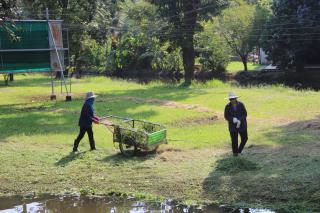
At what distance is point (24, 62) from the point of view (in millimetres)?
24609

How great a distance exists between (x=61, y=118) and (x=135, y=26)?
3266 centimetres

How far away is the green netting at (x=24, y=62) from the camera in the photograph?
948 inches

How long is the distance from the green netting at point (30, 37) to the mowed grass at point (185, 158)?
3.33 meters

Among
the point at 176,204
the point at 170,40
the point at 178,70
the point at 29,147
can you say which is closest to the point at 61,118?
the point at 29,147

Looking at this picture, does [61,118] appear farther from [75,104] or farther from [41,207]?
[41,207]

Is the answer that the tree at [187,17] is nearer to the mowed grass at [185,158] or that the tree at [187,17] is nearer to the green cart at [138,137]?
the mowed grass at [185,158]

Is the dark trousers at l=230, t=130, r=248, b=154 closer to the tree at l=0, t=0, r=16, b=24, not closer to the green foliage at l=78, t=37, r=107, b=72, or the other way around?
the tree at l=0, t=0, r=16, b=24

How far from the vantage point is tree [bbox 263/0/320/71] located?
40.4 meters

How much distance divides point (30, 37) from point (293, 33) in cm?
2417

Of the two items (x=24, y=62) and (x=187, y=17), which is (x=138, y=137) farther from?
(x=187, y=17)

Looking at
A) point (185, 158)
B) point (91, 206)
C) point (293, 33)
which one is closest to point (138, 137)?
point (185, 158)

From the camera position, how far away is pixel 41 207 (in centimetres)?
994

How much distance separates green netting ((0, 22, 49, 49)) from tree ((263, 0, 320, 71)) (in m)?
23.0

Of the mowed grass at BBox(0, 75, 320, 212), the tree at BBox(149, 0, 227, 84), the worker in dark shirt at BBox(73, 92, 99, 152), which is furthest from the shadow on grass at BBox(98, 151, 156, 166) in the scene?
the tree at BBox(149, 0, 227, 84)
